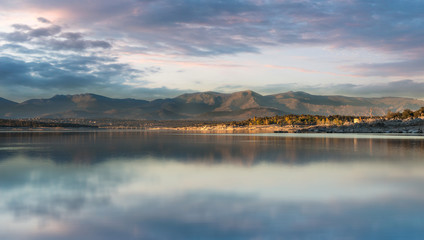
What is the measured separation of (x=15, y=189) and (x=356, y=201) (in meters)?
13.4

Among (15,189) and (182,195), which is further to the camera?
(15,189)

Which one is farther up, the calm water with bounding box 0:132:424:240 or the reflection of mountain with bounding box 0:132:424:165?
the calm water with bounding box 0:132:424:240

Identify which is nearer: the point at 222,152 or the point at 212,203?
the point at 212,203

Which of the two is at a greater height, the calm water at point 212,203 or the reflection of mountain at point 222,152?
the calm water at point 212,203

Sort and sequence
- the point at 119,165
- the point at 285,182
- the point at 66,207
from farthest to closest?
the point at 119,165 < the point at 285,182 < the point at 66,207

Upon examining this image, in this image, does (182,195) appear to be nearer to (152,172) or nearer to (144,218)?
(144,218)

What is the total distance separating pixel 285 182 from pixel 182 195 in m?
5.42

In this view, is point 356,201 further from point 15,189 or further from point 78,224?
point 15,189

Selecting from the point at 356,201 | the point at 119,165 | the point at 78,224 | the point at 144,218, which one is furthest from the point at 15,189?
the point at 356,201

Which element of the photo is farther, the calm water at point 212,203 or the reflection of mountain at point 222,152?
the reflection of mountain at point 222,152

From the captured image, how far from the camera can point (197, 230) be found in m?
9.77

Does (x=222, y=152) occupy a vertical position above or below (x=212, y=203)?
below

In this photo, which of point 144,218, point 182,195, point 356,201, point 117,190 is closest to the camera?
point 144,218

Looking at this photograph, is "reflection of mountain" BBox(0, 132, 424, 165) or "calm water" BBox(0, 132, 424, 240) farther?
"reflection of mountain" BBox(0, 132, 424, 165)
